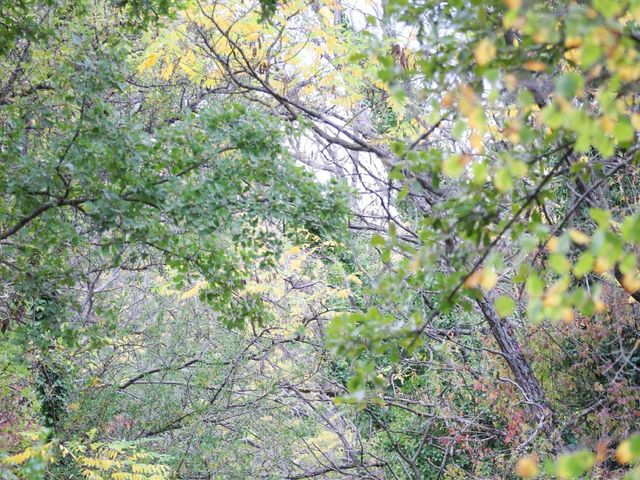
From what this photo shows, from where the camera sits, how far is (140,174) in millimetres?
4430

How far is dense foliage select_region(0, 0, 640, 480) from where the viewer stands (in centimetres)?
222

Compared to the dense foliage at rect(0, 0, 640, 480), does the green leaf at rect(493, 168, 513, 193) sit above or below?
below

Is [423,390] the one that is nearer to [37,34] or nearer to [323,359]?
[323,359]

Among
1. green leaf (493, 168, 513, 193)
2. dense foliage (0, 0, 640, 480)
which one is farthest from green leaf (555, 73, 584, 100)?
green leaf (493, 168, 513, 193)

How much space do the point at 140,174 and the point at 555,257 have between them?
3230 mm

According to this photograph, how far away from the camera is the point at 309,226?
15.0 feet

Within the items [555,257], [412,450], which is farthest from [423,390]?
[555,257]

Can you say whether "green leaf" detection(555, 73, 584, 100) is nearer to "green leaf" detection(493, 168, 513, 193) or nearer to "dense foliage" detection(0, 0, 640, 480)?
"dense foliage" detection(0, 0, 640, 480)

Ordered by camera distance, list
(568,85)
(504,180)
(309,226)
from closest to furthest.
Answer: (568,85), (504,180), (309,226)

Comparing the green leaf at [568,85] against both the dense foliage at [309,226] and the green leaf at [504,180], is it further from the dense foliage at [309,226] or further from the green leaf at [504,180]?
the green leaf at [504,180]

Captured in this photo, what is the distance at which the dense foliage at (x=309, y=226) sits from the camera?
2221 millimetres

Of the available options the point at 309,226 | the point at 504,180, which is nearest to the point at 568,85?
the point at 504,180

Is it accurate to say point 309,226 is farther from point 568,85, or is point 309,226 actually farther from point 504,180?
point 568,85

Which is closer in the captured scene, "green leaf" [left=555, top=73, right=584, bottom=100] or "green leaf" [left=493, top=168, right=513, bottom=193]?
"green leaf" [left=555, top=73, right=584, bottom=100]
